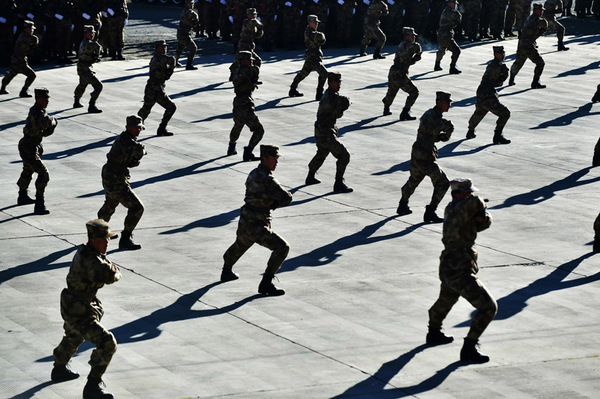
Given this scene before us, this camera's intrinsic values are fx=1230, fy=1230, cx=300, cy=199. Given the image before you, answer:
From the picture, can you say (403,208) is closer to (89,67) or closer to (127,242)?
(127,242)

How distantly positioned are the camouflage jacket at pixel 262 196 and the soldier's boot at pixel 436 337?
7.96 feet

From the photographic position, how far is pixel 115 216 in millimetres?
17531

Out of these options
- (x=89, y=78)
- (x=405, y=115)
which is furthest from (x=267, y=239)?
(x=89, y=78)

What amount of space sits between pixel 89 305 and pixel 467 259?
3.56 meters

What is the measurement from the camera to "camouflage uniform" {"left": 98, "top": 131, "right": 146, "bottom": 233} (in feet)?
50.8

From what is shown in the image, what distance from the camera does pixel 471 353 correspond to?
1164 centimetres

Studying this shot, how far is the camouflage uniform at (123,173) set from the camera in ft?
50.8

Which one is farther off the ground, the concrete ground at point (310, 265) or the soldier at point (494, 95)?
the soldier at point (494, 95)

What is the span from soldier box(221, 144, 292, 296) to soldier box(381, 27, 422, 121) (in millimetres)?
11725

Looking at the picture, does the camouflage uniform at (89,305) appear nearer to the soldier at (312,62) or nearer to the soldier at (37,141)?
the soldier at (37,141)

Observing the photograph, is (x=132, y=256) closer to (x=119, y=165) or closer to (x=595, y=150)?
(x=119, y=165)

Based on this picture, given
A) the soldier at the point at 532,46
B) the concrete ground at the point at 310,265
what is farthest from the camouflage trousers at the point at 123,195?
the soldier at the point at 532,46

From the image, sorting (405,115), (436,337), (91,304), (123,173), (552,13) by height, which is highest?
(552,13)

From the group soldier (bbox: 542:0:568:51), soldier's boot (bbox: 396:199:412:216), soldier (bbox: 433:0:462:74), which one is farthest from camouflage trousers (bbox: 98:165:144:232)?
soldier (bbox: 542:0:568:51)
